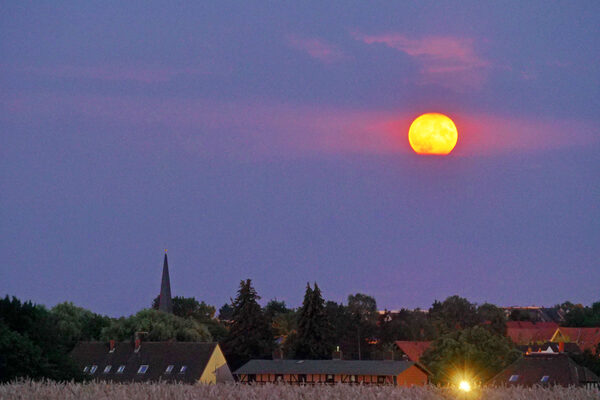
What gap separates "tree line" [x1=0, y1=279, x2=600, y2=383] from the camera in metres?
54.4

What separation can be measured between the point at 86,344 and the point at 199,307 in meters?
75.3

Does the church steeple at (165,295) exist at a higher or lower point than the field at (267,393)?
higher

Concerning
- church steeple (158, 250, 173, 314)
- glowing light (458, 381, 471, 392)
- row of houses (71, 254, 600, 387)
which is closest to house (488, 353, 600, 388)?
row of houses (71, 254, 600, 387)

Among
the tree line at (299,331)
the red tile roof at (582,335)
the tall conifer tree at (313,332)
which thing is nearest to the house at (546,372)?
the tree line at (299,331)

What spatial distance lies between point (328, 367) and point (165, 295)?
7912cm

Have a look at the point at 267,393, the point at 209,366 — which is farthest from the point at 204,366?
the point at 267,393

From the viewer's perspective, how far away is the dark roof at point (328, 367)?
9275 centimetres

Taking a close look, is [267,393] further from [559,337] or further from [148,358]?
[559,337]

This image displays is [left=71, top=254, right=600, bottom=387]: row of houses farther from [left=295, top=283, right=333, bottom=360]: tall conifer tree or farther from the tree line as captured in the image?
[left=295, top=283, right=333, bottom=360]: tall conifer tree

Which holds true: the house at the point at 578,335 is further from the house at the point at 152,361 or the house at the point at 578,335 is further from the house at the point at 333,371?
the house at the point at 152,361

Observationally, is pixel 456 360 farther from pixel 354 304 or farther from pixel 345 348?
pixel 354 304

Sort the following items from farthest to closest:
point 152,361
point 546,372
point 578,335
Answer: point 578,335
point 152,361
point 546,372

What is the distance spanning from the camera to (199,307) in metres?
175

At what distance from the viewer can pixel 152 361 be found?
9469 cm
